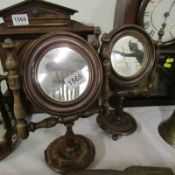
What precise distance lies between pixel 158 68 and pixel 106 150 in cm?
51

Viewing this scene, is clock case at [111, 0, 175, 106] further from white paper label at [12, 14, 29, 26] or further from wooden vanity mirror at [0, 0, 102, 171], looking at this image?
white paper label at [12, 14, 29, 26]

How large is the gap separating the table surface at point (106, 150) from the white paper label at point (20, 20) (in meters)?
0.47

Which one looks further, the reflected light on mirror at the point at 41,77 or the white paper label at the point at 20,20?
the white paper label at the point at 20,20

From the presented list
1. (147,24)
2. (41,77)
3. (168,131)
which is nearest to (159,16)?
(147,24)

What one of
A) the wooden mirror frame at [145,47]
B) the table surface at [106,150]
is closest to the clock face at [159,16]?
the wooden mirror frame at [145,47]

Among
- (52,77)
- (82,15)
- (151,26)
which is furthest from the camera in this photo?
(82,15)

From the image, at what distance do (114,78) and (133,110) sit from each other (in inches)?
14.5

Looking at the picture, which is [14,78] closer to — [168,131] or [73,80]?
[73,80]

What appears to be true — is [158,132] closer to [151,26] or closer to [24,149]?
[151,26]

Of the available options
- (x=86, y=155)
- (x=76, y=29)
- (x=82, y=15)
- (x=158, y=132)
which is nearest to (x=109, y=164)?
(x=86, y=155)

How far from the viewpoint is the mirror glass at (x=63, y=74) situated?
58cm

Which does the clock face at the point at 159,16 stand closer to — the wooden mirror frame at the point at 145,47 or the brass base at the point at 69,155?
the wooden mirror frame at the point at 145,47

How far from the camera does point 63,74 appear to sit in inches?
23.6

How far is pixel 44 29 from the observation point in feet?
2.62
